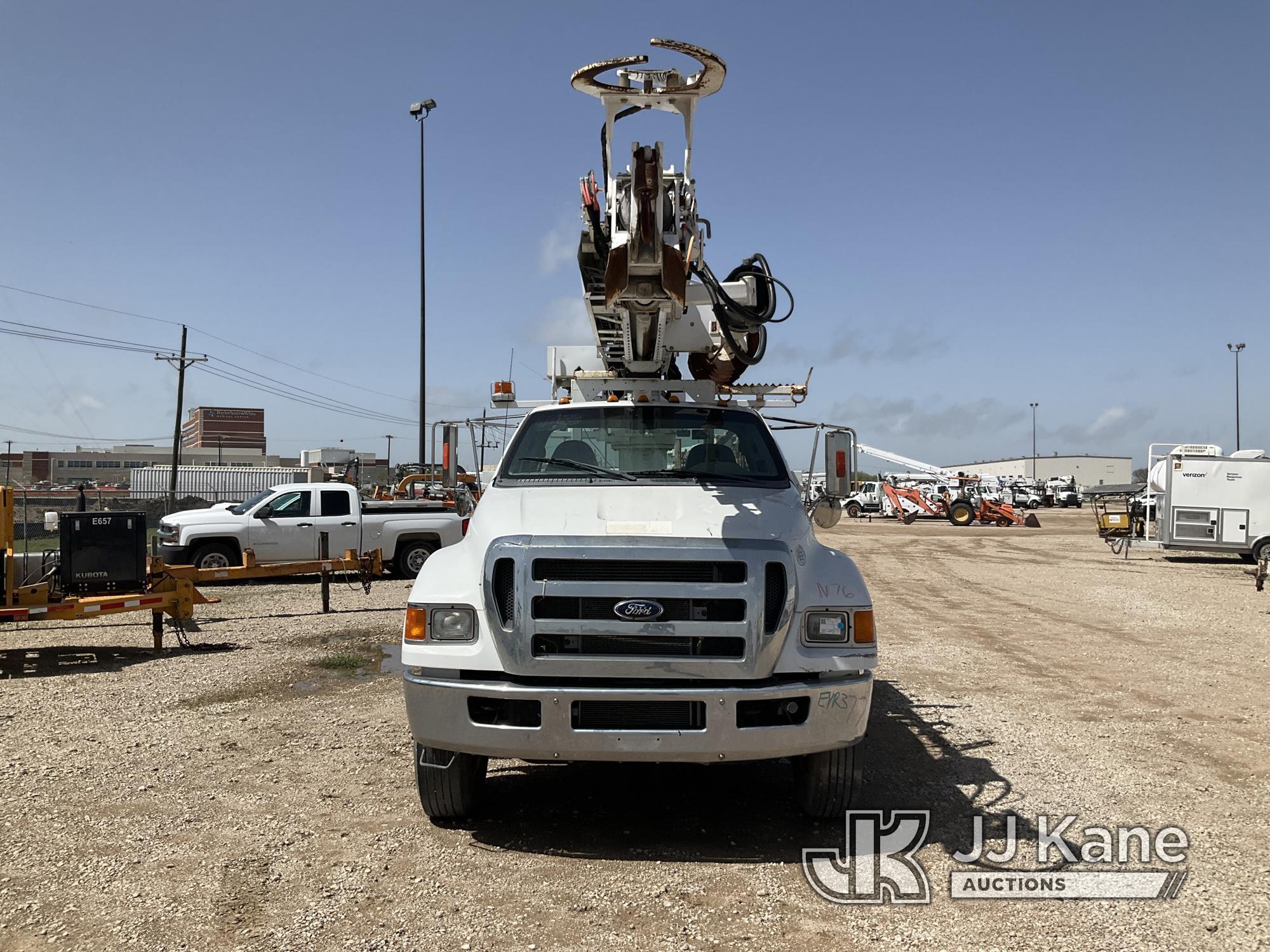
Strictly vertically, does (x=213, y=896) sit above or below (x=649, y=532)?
below

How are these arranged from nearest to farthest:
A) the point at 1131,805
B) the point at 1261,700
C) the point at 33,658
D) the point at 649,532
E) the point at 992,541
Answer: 1. the point at 649,532
2. the point at 1131,805
3. the point at 1261,700
4. the point at 33,658
5. the point at 992,541

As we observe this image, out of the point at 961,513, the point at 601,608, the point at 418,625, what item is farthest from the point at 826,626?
the point at 961,513

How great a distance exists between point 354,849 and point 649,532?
6.53 ft

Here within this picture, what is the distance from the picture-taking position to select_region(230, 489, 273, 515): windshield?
16109mm

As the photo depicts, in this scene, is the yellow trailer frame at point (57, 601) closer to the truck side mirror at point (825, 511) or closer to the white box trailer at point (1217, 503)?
the truck side mirror at point (825, 511)

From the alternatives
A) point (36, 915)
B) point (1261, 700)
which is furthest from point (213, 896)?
point (1261, 700)

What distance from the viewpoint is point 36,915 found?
3641 millimetres

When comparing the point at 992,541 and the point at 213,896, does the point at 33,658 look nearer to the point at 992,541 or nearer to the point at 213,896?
the point at 213,896

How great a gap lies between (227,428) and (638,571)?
13001 centimetres

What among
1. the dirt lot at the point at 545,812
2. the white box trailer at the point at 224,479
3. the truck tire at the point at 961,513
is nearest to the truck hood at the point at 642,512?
the dirt lot at the point at 545,812

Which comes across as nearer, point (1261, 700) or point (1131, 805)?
point (1131, 805)

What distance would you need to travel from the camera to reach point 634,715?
4074 millimetres

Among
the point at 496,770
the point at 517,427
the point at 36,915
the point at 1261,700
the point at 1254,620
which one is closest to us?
the point at 36,915

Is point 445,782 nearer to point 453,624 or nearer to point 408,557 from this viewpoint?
point 453,624
